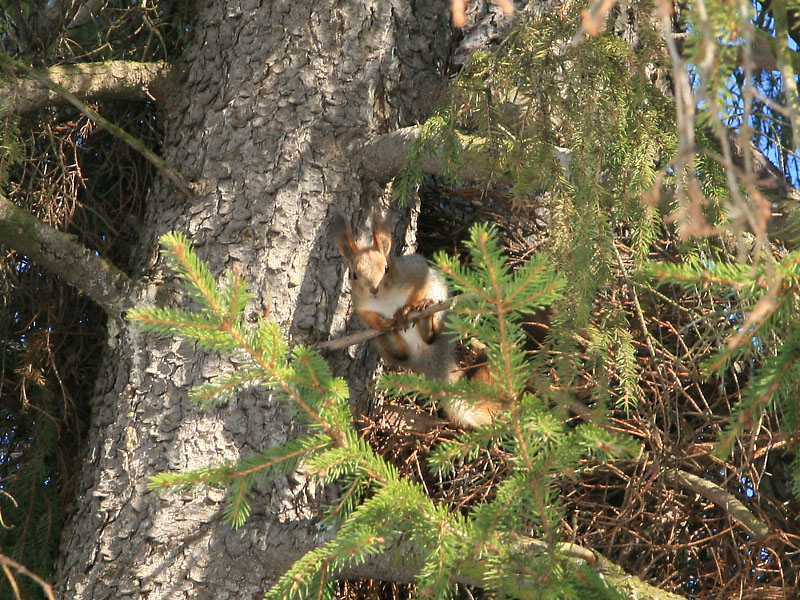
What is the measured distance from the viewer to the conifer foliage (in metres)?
1.60

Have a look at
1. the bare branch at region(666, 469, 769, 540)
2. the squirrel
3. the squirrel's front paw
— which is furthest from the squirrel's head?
the bare branch at region(666, 469, 769, 540)

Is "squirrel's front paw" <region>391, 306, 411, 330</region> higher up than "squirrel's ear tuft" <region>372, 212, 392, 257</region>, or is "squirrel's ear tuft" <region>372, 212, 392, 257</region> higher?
"squirrel's ear tuft" <region>372, 212, 392, 257</region>

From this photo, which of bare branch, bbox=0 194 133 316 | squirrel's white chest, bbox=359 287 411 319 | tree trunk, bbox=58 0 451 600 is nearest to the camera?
tree trunk, bbox=58 0 451 600

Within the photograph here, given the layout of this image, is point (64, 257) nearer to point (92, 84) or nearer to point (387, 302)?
point (92, 84)

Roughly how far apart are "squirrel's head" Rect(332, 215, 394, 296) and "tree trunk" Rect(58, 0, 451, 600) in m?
0.08

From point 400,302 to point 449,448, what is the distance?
1.46 m

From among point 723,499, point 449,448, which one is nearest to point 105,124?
point 449,448

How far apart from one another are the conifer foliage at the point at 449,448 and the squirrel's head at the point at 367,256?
103 centimetres

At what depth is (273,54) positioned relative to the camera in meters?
3.03

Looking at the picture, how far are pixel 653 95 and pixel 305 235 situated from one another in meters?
1.23

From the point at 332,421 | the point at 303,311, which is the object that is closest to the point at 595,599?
the point at 332,421

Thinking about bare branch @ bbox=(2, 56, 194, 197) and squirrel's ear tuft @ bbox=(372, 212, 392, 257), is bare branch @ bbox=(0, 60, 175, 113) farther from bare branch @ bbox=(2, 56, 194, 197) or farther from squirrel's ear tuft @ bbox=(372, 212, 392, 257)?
squirrel's ear tuft @ bbox=(372, 212, 392, 257)

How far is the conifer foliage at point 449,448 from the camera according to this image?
1603 millimetres

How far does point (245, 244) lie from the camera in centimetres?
282
